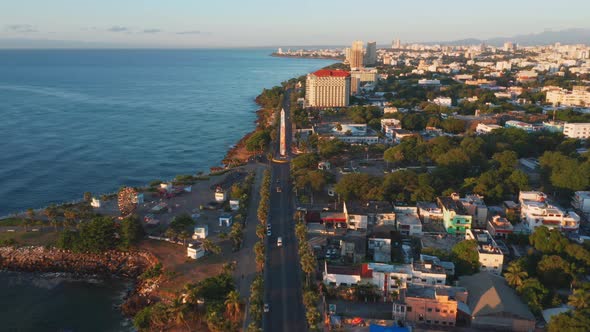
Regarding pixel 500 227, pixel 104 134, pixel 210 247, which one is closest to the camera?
pixel 210 247

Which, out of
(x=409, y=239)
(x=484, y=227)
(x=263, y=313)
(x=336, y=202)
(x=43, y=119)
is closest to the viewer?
(x=263, y=313)

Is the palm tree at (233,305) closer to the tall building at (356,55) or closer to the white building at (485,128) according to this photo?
the white building at (485,128)

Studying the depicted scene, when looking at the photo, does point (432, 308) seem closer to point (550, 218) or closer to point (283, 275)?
point (283, 275)

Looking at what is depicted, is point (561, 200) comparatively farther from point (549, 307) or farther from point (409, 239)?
point (549, 307)

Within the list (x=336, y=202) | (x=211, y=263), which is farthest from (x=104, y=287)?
(x=336, y=202)

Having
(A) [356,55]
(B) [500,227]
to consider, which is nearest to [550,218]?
(B) [500,227]

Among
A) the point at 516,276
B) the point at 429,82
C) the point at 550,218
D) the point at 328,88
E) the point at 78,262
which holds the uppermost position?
the point at 328,88

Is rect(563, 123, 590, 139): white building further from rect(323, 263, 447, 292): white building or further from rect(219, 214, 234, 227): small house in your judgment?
rect(219, 214, 234, 227): small house
